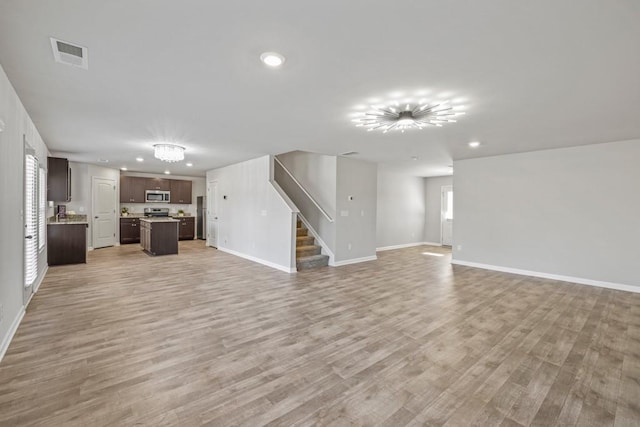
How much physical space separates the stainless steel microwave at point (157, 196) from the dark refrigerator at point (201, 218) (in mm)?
1138

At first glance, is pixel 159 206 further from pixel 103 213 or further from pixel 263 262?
pixel 263 262

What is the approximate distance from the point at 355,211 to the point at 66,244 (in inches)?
259

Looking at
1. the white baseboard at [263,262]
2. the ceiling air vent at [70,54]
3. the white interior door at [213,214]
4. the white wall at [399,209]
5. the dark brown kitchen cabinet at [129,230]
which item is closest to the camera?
the ceiling air vent at [70,54]

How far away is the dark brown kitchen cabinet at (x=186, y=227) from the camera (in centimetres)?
1078

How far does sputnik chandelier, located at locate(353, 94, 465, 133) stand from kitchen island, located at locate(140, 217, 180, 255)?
20.5 ft

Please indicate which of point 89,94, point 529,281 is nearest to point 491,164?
point 529,281

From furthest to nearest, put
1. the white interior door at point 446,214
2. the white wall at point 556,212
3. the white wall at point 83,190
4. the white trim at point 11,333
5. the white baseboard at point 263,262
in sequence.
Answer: the white interior door at point 446,214 < the white wall at point 83,190 < the white baseboard at point 263,262 < the white wall at point 556,212 < the white trim at point 11,333

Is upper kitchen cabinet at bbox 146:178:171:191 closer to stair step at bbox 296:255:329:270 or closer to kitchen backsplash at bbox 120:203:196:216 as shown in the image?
kitchen backsplash at bbox 120:203:196:216

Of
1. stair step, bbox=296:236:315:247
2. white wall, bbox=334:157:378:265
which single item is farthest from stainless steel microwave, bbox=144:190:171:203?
white wall, bbox=334:157:378:265

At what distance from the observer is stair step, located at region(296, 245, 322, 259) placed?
6.43 m

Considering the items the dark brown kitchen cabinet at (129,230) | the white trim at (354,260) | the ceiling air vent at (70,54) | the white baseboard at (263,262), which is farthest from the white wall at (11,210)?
the dark brown kitchen cabinet at (129,230)

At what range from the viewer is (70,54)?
87.0 inches

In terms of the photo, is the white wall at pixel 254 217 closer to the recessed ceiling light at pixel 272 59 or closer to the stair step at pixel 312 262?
the stair step at pixel 312 262

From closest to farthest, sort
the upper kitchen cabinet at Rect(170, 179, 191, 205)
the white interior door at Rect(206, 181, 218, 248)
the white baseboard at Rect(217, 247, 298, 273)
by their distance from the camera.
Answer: the white baseboard at Rect(217, 247, 298, 273) → the white interior door at Rect(206, 181, 218, 248) → the upper kitchen cabinet at Rect(170, 179, 191, 205)
